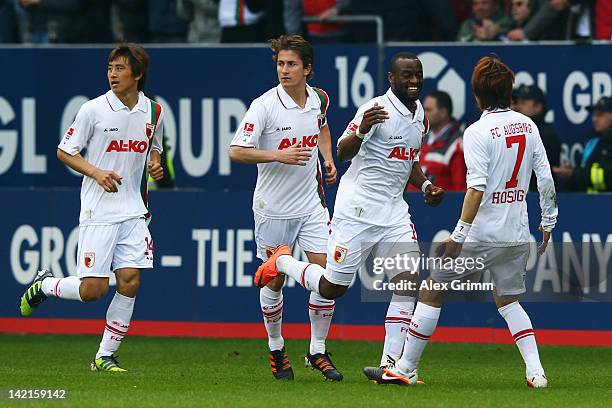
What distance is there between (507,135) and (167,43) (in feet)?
23.2

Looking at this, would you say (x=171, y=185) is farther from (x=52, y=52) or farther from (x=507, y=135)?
(x=507, y=135)

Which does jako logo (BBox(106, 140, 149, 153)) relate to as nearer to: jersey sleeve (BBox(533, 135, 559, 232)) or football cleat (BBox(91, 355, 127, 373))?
football cleat (BBox(91, 355, 127, 373))

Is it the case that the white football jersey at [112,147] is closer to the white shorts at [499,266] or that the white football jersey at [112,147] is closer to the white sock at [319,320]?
the white sock at [319,320]

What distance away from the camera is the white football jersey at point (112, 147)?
1128 cm

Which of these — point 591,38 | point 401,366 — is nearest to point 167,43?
point 591,38

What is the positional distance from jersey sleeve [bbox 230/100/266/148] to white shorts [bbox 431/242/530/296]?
5.51 feet

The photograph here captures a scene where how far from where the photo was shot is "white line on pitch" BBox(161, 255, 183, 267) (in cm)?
1484

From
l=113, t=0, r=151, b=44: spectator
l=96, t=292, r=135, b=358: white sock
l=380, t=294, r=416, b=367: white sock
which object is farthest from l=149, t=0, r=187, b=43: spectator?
l=380, t=294, r=416, b=367: white sock

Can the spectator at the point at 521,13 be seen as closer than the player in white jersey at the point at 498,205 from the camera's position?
No

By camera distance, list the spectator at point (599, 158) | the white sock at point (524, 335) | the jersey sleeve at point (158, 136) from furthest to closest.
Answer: the spectator at point (599, 158) → the jersey sleeve at point (158, 136) → the white sock at point (524, 335)

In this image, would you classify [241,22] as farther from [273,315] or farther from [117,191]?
[273,315]

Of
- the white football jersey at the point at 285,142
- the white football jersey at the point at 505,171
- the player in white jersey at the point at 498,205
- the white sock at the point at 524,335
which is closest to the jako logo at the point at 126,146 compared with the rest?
the white football jersey at the point at 285,142

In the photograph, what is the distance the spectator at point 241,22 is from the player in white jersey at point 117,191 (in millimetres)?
4615

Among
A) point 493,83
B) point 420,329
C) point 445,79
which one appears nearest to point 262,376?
point 420,329
